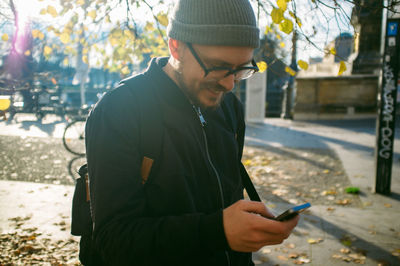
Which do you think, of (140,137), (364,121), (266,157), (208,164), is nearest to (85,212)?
(140,137)

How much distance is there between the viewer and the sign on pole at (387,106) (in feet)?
16.8

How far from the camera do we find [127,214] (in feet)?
4.04

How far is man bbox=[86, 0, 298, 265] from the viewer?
118 centimetres

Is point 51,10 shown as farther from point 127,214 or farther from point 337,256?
point 337,256

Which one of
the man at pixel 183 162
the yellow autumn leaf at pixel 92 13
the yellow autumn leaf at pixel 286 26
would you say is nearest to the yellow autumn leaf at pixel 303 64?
the yellow autumn leaf at pixel 286 26

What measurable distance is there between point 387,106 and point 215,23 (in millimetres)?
4922

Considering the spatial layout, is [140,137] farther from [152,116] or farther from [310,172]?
[310,172]

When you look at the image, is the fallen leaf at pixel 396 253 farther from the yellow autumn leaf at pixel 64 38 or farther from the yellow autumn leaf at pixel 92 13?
the yellow autumn leaf at pixel 64 38

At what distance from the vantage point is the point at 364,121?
1619cm

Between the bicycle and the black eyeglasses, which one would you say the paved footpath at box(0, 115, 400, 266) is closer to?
the bicycle

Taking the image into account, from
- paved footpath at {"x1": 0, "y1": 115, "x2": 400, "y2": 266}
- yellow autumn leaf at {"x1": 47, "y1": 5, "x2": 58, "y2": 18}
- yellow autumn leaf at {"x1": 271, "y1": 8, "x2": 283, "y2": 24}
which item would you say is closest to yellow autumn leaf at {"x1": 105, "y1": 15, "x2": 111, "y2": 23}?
yellow autumn leaf at {"x1": 47, "y1": 5, "x2": 58, "y2": 18}

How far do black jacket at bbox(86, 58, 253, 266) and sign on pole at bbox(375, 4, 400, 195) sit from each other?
4614 mm

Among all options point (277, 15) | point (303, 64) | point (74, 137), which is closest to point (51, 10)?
point (277, 15)

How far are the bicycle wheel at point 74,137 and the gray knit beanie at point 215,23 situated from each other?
24.8ft
